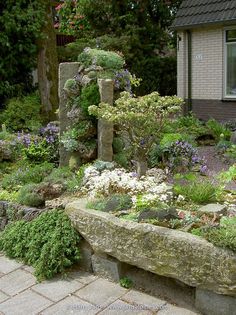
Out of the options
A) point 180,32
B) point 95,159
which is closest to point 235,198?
point 95,159

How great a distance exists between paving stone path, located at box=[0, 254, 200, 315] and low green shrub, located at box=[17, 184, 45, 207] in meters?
0.93

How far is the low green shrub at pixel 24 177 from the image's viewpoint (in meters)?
5.85

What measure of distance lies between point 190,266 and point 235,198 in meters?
1.46

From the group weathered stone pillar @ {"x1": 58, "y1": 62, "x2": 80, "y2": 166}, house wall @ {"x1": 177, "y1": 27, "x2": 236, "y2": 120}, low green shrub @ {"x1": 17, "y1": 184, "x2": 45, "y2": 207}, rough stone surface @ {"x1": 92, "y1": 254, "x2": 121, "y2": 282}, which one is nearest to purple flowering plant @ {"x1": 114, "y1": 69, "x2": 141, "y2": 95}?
weathered stone pillar @ {"x1": 58, "y1": 62, "x2": 80, "y2": 166}

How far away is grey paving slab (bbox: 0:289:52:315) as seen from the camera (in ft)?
12.1

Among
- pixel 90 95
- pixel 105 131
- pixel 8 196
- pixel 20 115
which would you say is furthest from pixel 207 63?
pixel 8 196

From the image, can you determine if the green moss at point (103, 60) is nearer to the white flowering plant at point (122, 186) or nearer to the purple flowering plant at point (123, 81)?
the purple flowering plant at point (123, 81)

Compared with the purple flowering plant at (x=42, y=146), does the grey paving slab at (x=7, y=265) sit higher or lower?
lower

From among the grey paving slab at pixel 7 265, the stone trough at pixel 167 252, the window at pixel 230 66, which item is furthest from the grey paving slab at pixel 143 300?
the window at pixel 230 66

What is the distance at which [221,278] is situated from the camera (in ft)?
10.8

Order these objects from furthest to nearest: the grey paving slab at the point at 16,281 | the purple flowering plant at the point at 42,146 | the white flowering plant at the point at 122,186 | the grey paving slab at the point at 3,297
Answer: the purple flowering plant at the point at 42,146, the white flowering plant at the point at 122,186, the grey paving slab at the point at 16,281, the grey paving slab at the point at 3,297

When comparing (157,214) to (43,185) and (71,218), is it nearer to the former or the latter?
(71,218)

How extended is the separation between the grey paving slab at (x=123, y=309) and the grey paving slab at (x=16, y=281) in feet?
2.99

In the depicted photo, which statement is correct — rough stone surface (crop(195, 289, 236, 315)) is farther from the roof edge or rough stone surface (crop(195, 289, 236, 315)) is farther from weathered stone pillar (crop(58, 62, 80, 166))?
the roof edge
